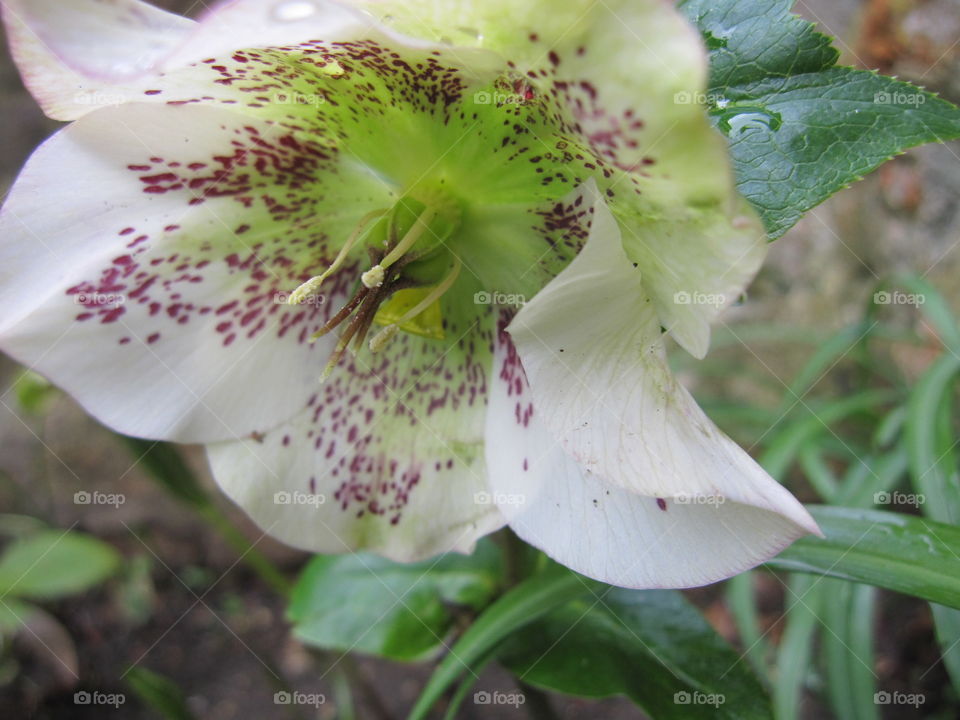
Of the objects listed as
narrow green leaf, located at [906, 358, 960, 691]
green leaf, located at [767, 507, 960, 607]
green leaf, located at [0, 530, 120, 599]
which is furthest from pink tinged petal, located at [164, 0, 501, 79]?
green leaf, located at [0, 530, 120, 599]

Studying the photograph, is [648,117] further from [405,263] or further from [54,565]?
[54,565]

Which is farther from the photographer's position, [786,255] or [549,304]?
[786,255]

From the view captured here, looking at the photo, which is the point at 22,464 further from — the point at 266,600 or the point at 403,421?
the point at 403,421

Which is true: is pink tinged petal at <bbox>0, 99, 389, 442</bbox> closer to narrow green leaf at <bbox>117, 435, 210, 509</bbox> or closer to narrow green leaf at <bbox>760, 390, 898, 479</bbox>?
narrow green leaf at <bbox>117, 435, 210, 509</bbox>

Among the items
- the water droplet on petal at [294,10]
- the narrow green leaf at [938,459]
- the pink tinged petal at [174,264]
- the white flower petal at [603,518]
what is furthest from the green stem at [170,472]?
the narrow green leaf at [938,459]

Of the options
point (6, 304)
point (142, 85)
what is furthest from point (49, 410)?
point (142, 85)

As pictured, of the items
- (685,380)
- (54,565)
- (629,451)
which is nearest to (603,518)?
(629,451)
